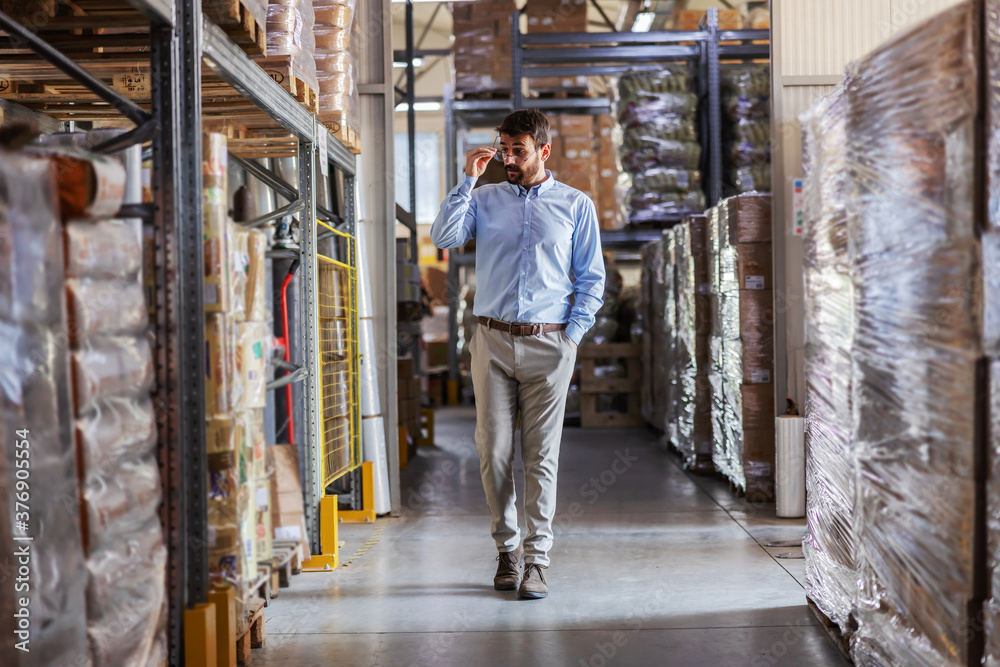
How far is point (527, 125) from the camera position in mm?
3871

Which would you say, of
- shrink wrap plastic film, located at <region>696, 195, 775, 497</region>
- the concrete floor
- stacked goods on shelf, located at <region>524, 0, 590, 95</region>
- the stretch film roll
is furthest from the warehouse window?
the stretch film roll

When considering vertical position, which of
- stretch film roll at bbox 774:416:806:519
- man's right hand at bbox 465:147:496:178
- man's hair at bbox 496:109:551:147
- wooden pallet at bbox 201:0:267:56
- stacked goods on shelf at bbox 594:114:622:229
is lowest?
stretch film roll at bbox 774:416:806:519

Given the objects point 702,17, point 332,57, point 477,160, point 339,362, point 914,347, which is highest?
point 702,17

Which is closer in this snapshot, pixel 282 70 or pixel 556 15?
pixel 282 70

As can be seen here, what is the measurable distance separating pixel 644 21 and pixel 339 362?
31.3 ft

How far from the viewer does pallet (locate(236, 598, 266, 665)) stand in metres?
3.08

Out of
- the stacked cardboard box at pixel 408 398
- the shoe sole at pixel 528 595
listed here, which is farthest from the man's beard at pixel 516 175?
the stacked cardboard box at pixel 408 398

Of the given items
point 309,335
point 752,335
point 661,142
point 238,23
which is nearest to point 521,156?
point 238,23

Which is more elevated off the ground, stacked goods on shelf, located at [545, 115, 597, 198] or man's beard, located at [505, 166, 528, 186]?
stacked goods on shelf, located at [545, 115, 597, 198]

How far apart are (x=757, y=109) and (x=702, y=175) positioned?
33.6 inches

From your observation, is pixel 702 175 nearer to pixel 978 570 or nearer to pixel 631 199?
pixel 631 199

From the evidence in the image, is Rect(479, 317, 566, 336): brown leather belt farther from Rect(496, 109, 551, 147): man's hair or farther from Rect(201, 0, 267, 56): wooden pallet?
Rect(201, 0, 267, 56): wooden pallet

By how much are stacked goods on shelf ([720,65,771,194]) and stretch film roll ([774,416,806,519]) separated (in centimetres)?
428

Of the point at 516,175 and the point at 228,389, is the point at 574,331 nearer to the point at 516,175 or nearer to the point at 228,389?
the point at 516,175
